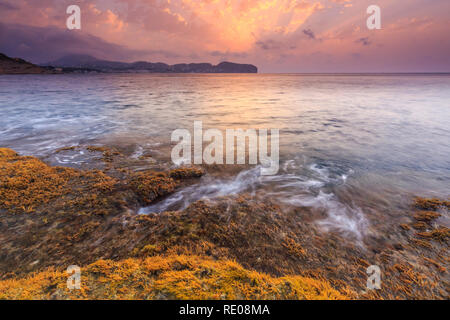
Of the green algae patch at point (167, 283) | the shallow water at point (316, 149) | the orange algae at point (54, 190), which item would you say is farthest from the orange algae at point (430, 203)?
the orange algae at point (54, 190)

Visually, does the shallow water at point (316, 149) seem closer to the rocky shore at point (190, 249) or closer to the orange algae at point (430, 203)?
the orange algae at point (430, 203)

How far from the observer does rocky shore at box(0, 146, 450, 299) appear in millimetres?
3307

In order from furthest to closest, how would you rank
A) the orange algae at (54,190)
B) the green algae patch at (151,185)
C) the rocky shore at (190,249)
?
the green algae patch at (151,185)
the orange algae at (54,190)
the rocky shore at (190,249)

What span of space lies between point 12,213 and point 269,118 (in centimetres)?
1947

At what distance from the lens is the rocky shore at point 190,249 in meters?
3.31

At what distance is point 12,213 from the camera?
5.19 m

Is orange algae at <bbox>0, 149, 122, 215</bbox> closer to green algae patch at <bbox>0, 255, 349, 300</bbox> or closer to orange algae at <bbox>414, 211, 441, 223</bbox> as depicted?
green algae patch at <bbox>0, 255, 349, 300</bbox>

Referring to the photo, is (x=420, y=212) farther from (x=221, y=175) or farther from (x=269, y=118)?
(x=269, y=118)

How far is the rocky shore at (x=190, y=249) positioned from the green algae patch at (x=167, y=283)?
0.02 metres

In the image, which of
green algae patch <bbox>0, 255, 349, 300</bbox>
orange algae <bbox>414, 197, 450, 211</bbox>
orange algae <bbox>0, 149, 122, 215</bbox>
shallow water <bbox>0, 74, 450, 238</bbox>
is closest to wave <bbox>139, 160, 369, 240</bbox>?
shallow water <bbox>0, 74, 450, 238</bbox>

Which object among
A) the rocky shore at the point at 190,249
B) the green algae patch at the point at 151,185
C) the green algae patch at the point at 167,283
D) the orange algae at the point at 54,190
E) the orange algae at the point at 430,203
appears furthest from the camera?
the green algae patch at the point at 151,185

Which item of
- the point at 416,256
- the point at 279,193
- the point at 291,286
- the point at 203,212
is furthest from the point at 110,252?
the point at 416,256

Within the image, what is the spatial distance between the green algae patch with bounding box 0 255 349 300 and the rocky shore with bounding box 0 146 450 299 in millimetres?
17

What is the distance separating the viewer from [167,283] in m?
3.28
